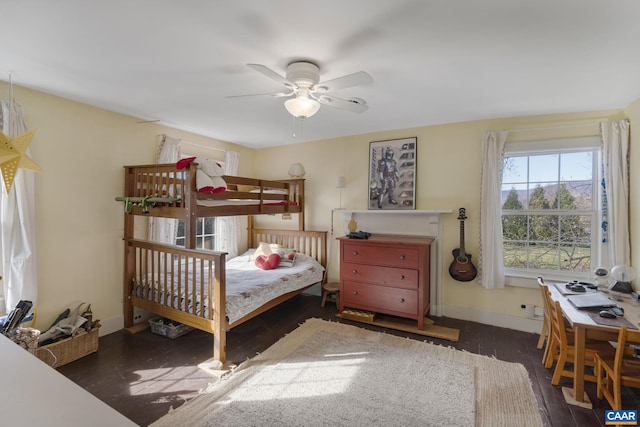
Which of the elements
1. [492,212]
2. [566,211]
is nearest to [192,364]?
[492,212]

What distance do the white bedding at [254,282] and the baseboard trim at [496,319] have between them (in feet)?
5.85

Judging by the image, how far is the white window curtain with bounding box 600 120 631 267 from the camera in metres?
2.66

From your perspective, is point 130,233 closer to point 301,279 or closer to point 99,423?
point 301,279

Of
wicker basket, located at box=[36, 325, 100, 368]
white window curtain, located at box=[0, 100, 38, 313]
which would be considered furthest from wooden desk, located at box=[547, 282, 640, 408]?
white window curtain, located at box=[0, 100, 38, 313]

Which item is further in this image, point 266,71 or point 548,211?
point 548,211

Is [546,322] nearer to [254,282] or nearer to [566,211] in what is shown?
[566,211]

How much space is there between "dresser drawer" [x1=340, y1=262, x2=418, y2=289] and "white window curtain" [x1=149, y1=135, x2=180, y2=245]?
2171mm

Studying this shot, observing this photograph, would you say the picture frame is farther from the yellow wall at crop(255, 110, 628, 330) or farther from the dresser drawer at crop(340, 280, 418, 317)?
the dresser drawer at crop(340, 280, 418, 317)

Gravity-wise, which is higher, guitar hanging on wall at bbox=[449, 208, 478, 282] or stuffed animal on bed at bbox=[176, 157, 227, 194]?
stuffed animal on bed at bbox=[176, 157, 227, 194]

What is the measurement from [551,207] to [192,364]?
13.0ft

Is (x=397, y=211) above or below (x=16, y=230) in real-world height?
above

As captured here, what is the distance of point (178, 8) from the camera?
1.50m

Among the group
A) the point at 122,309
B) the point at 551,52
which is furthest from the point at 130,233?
the point at 551,52

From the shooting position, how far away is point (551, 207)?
3.16 meters
